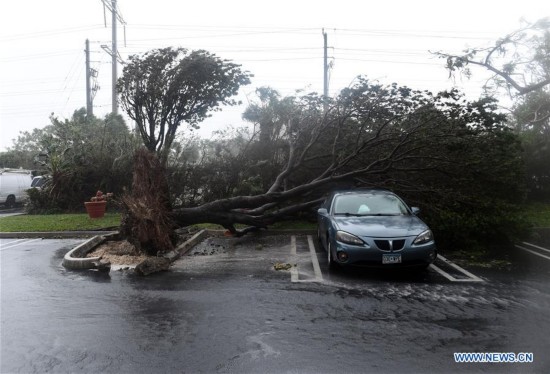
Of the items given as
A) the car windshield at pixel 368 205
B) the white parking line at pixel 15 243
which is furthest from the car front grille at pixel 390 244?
the white parking line at pixel 15 243

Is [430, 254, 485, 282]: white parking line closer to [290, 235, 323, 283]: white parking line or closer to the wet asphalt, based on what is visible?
the wet asphalt

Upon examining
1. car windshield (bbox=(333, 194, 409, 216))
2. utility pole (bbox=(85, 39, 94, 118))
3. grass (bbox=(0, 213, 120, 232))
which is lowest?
grass (bbox=(0, 213, 120, 232))

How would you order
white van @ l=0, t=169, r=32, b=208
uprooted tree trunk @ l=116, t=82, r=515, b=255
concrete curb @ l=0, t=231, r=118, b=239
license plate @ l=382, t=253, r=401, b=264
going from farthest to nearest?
white van @ l=0, t=169, r=32, b=208 → concrete curb @ l=0, t=231, r=118, b=239 → uprooted tree trunk @ l=116, t=82, r=515, b=255 → license plate @ l=382, t=253, r=401, b=264

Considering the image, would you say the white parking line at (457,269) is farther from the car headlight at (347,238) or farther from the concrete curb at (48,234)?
the concrete curb at (48,234)

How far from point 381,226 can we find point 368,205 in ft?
4.07

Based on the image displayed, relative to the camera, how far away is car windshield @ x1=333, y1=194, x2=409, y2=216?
8.43m

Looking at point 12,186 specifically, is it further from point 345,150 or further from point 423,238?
point 423,238

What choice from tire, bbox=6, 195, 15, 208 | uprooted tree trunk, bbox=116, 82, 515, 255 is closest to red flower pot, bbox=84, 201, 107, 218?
uprooted tree trunk, bbox=116, 82, 515, 255

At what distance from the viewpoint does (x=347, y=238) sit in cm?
729

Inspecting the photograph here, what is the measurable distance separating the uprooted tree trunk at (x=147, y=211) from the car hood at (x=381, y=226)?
375 centimetres

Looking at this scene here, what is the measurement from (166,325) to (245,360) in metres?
1.44

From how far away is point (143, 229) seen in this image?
891 centimetres

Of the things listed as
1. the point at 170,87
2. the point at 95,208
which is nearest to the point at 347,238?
the point at 170,87

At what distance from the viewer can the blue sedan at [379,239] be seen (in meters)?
7.01
